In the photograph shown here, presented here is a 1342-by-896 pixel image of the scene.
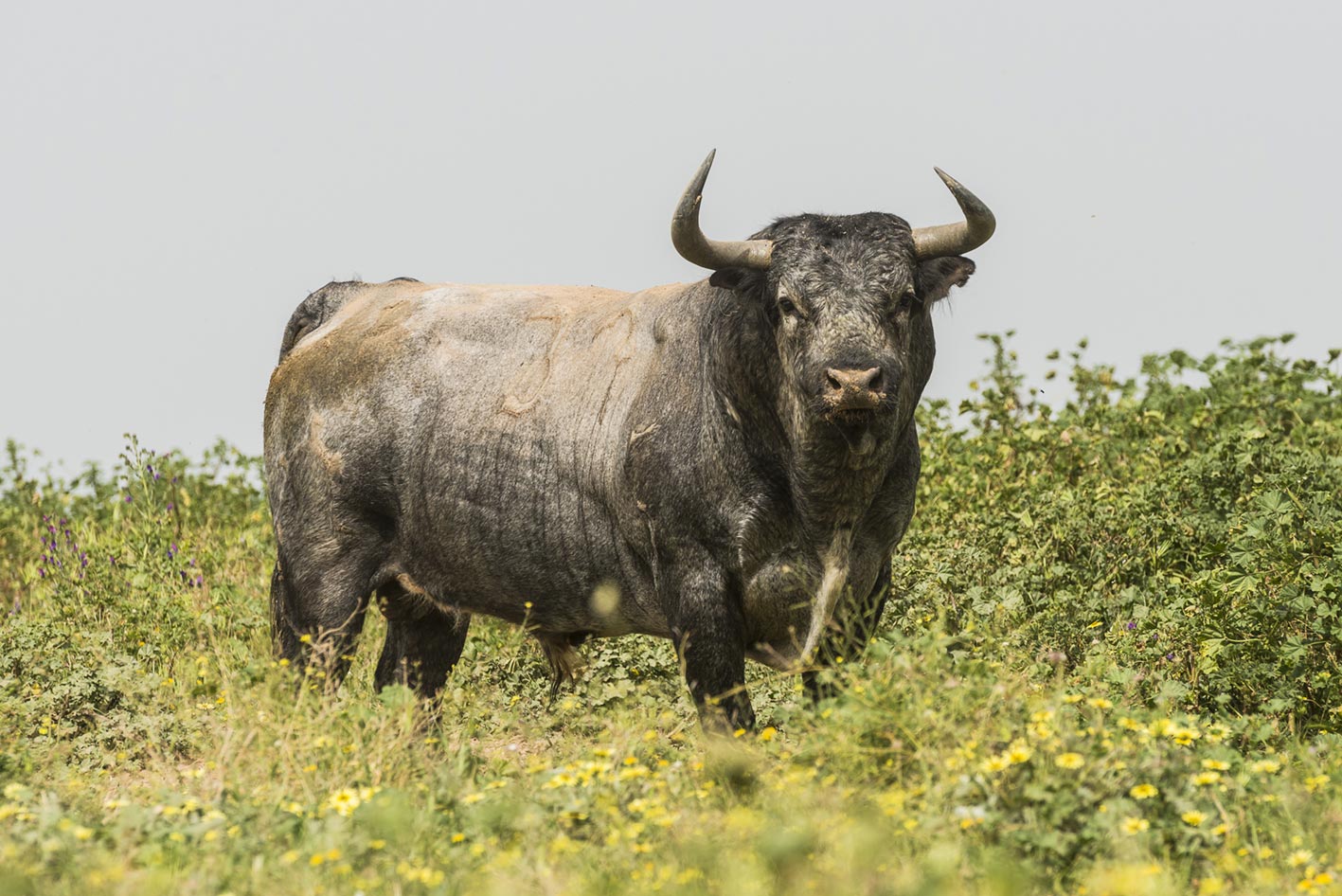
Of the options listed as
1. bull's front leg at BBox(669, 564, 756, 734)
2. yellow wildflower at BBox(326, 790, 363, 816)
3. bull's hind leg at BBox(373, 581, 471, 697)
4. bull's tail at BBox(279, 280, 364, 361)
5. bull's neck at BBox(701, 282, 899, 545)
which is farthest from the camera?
bull's tail at BBox(279, 280, 364, 361)

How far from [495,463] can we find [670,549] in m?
1.16

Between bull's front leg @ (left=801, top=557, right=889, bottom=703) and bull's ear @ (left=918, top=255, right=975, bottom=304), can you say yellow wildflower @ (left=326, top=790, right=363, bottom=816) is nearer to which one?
bull's front leg @ (left=801, top=557, right=889, bottom=703)

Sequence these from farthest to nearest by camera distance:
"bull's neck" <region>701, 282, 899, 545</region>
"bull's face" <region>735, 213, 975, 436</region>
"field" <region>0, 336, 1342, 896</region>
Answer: "bull's neck" <region>701, 282, 899, 545</region> < "bull's face" <region>735, 213, 975, 436</region> < "field" <region>0, 336, 1342, 896</region>

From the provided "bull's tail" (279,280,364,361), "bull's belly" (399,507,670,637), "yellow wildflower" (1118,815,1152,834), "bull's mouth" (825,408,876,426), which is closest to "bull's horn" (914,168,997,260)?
"bull's mouth" (825,408,876,426)

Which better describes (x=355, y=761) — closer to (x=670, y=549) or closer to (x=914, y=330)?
(x=670, y=549)

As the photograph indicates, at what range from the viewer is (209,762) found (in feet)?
17.8

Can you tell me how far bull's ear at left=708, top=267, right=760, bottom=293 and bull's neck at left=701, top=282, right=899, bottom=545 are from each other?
7 centimetres

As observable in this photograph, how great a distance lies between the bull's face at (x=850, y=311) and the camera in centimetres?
577

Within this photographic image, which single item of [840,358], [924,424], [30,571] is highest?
[840,358]

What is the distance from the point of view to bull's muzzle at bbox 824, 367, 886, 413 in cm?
565

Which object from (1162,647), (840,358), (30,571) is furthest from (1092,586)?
(30,571)

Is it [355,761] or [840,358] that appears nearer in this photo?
[355,761]

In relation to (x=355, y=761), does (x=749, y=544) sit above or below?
above

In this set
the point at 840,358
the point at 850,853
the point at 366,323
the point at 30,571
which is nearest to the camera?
the point at 850,853
